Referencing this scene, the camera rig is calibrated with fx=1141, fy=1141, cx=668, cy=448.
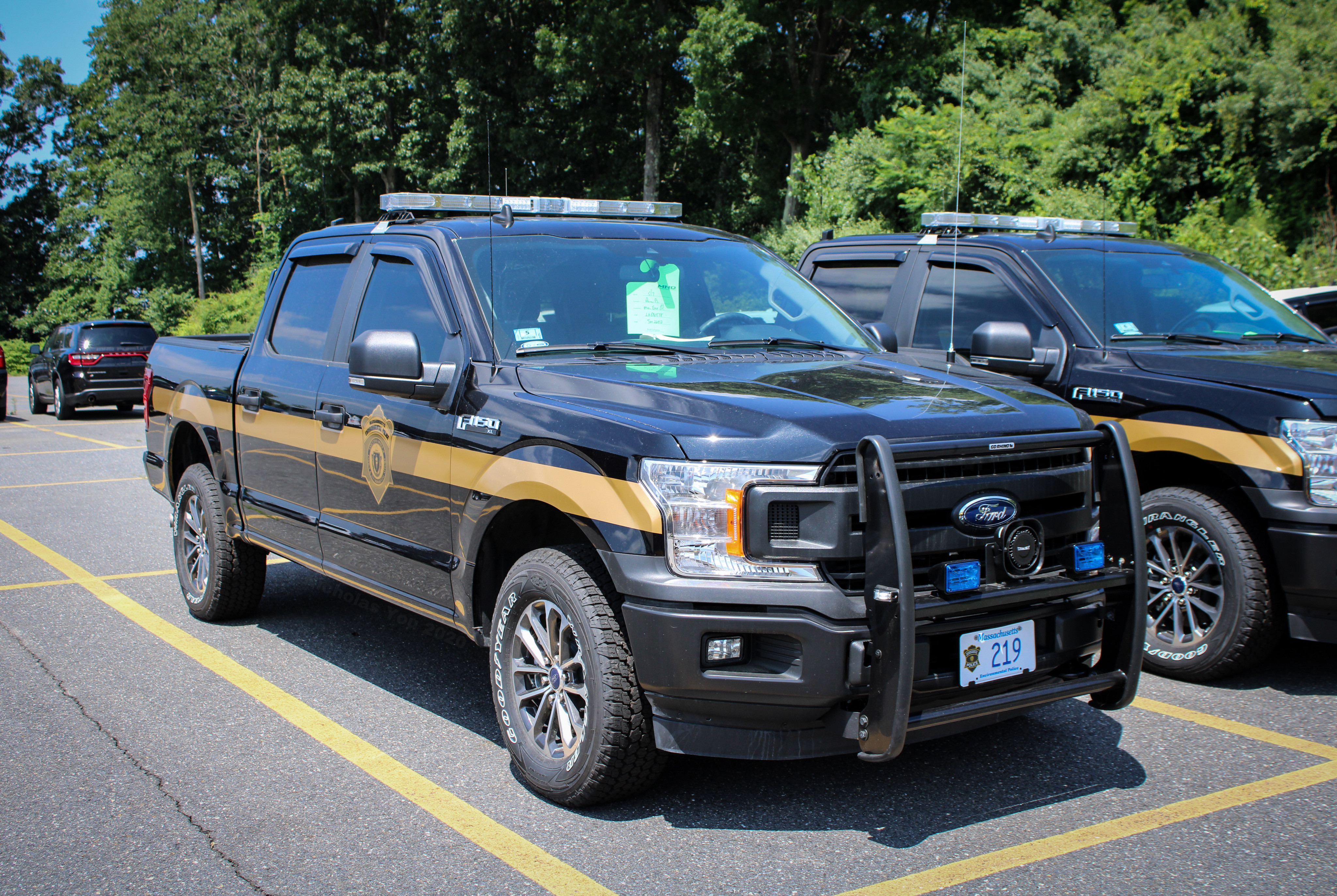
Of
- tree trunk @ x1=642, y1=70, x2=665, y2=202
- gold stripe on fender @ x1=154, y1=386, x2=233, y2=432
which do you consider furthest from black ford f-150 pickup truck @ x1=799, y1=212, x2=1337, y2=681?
tree trunk @ x1=642, y1=70, x2=665, y2=202

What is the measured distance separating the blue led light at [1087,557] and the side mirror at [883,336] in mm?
1657

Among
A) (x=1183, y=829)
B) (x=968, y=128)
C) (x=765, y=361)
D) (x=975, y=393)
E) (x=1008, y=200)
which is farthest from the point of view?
(x=968, y=128)

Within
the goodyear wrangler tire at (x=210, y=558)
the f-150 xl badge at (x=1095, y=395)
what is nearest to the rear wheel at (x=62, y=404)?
the goodyear wrangler tire at (x=210, y=558)

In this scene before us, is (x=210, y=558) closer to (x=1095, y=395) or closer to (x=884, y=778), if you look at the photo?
(x=884, y=778)

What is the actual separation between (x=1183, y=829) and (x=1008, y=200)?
18.8 m

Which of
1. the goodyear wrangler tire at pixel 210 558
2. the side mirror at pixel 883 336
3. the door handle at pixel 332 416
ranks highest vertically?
the side mirror at pixel 883 336

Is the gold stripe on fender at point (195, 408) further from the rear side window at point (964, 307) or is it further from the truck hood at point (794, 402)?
the rear side window at point (964, 307)

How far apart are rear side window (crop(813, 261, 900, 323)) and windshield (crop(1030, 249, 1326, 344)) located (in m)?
1.07

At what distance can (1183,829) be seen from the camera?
143 inches

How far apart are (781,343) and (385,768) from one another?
7.54 feet

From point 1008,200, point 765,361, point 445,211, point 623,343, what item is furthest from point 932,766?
point 1008,200

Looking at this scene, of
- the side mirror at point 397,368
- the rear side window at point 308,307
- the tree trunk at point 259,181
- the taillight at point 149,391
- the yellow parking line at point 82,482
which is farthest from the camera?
the tree trunk at point 259,181

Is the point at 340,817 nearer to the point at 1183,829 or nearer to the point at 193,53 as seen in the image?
the point at 1183,829

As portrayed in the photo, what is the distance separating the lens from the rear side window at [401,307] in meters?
4.68
